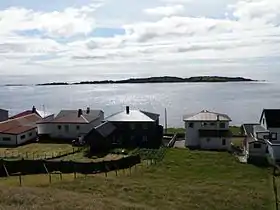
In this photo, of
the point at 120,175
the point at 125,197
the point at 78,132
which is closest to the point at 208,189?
the point at 125,197

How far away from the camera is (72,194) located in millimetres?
25312

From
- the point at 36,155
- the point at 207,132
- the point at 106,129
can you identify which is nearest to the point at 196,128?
the point at 207,132

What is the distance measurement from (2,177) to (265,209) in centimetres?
2140

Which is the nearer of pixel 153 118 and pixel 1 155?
pixel 1 155

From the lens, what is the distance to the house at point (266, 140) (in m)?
43.6

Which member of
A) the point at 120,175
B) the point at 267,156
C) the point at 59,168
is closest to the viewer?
the point at 120,175

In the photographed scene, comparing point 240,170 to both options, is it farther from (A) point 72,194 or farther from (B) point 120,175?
(A) point 72,194

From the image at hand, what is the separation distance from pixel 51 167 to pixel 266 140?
21452mm

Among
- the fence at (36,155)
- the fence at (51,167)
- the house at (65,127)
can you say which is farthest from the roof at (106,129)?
the fence at (51,167)

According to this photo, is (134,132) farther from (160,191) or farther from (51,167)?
(160,191)

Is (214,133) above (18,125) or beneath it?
beneath

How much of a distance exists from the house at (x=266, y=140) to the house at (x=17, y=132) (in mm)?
26967

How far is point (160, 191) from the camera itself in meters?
28.1

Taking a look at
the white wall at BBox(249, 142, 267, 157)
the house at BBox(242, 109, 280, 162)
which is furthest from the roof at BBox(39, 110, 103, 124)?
the white wall at BBox(249, 142, 267, 157)
